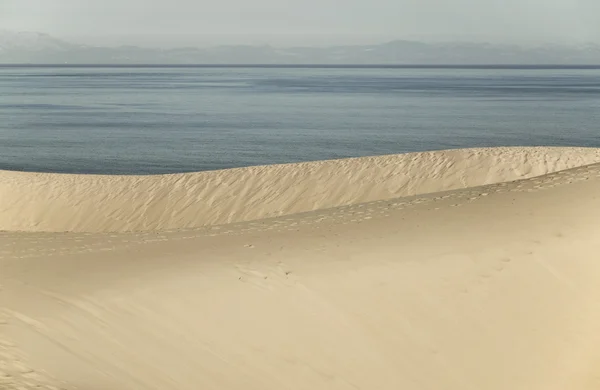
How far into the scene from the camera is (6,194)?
885 inches

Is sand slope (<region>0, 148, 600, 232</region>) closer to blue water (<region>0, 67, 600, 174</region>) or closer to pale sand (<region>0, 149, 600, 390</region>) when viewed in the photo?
pale sand (<region>0, 149, 600, 390</region>)

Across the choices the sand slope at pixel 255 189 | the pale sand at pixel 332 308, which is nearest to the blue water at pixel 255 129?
the sand slope at pixel 255 189

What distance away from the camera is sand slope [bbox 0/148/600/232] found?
20453 millimetres

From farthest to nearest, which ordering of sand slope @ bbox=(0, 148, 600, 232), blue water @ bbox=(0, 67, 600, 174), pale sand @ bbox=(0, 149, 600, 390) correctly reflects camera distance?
blue water @ bbox=(0, 67, 600, 174) → sand slope @ bbox=(0, 148, 600, 232) → pale sand @ bbox=(0, 149, 600, 390)

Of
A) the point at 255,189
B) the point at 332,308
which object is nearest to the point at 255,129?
the point at 255,189

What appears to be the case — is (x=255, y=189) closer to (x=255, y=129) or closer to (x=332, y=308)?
(x=332, y=308)

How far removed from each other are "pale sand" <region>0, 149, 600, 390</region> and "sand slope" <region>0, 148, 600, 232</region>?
8.26 metres

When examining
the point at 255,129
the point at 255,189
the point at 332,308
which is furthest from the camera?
the point at 255,129

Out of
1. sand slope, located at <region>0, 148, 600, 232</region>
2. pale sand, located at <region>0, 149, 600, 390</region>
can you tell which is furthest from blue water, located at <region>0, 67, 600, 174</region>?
pale sand, located at <region>0, 149, 600, 390</region>

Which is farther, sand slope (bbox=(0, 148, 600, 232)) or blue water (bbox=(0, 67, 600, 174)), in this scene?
blue water (bbox=(0, 67, 600, 174))

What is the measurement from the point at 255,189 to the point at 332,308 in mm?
12464

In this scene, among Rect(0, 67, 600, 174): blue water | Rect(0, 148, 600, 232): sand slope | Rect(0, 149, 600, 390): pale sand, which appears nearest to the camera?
Rect(0, 149, 600, 390): pale sand

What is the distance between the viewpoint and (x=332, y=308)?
8930 mm

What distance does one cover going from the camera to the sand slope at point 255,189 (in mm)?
20453
